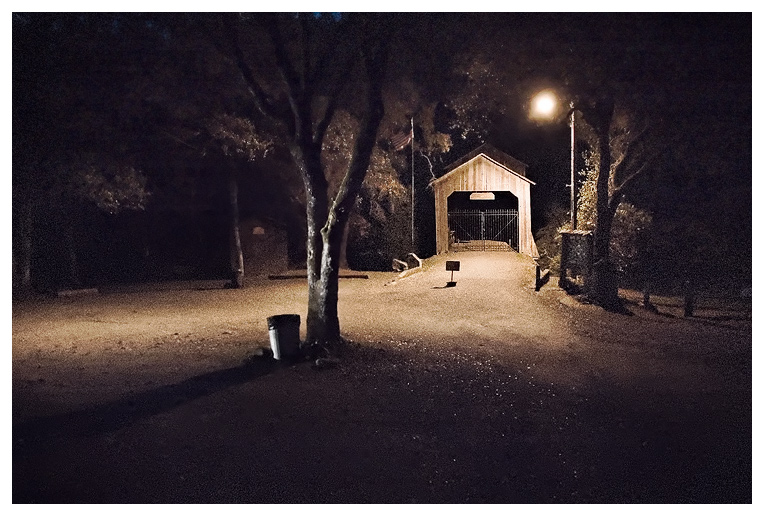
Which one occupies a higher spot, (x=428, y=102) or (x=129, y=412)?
(x=428, y=102)

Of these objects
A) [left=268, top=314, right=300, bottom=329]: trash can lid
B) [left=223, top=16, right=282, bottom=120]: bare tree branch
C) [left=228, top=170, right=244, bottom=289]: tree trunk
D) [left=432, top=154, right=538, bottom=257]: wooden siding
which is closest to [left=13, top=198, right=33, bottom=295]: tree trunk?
[left=228, top=170, right=244, bottom=289]: tree trunk

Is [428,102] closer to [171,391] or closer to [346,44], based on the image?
[346,44]

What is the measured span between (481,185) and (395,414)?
2305 centimetres

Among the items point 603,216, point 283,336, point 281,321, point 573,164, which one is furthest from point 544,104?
point 283,336

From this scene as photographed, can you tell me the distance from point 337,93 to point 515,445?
275 inches

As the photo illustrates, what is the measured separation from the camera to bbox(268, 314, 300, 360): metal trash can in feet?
31.6

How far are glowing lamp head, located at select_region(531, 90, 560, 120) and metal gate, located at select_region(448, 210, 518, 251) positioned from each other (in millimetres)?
16882

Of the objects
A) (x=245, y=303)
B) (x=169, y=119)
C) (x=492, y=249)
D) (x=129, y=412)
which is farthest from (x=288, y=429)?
(x=492, y=249)

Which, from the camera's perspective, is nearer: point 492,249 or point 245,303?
point 245,303

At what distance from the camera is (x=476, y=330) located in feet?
41.7

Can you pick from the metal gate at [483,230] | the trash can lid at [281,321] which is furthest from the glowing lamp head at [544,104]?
the metal gate at [483,230]

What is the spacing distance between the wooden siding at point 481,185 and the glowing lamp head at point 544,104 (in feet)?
50.3

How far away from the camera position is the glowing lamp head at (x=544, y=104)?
13266mm

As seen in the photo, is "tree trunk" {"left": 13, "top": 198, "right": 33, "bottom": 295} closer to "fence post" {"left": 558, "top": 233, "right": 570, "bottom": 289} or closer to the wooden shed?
"fence post" {"left": 558, "top": 233, "right": 570, "bottom": 289}
